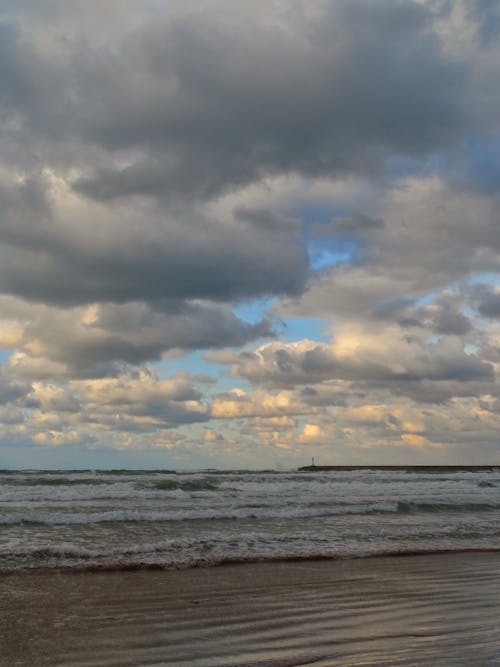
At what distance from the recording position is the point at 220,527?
53.4 ft

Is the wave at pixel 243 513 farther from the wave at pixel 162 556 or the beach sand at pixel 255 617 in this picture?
the beach sand at pixel 255 617

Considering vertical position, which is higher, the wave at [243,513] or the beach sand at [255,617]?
the beach sand at [255,617]

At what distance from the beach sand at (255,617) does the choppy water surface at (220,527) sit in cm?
146

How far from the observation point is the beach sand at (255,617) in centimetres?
556

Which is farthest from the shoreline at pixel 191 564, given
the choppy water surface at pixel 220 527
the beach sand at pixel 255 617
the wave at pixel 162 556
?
the beach sand at pixel 255 617

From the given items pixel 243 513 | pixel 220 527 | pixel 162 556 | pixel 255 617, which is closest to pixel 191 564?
Result: pixel 162 556

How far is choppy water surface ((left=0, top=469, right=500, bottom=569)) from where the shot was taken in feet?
38.8

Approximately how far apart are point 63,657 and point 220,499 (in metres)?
19.8

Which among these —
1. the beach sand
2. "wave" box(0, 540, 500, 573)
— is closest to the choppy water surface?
"wave" box(0, 540, 500, 573)

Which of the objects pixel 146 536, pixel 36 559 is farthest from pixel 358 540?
pixel 36 559

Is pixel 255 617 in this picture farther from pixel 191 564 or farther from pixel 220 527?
pixel 220 527

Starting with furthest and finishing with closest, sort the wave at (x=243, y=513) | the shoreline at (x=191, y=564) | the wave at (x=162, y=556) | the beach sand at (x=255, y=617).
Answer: the wave at (x=243, y=513), the wave at (x=162, y=556), the shoreline at (x=191, y=564), the beach sand at (x=255, y=617)

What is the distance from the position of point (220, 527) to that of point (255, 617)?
938 centimetres

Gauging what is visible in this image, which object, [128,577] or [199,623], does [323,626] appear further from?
[128,577]
